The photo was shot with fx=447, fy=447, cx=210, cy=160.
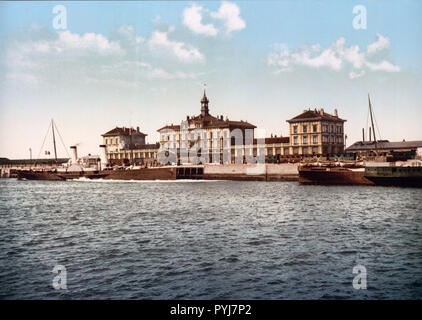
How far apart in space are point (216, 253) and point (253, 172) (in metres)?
64.6

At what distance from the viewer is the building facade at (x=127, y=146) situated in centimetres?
13612

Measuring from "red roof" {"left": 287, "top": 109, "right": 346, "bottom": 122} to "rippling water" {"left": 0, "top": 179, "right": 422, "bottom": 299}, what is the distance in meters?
70.0

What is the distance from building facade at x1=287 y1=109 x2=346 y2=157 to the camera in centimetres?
10388

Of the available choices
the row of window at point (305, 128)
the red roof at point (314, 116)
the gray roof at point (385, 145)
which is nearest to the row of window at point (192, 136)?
the row of window at point (305, 128)

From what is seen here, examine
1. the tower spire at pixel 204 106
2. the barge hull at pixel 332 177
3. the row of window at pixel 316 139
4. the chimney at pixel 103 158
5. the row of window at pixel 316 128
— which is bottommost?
the barge hull at pixel 332 177

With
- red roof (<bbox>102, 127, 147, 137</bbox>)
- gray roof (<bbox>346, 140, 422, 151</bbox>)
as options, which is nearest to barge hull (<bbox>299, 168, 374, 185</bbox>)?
gray roof (<bbox>346, 140, 422, 151</bbox>)

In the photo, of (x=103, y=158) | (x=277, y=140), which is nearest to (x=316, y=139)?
(x=277, y=140)

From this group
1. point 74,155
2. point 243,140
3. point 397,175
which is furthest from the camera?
point 243,140

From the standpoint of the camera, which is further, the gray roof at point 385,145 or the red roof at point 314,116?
the red roof at point 314,116

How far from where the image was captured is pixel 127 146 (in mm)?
143000

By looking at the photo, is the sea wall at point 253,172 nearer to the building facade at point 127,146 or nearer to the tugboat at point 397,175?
the tugboat at point 397,175

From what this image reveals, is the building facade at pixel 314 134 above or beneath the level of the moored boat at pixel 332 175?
above

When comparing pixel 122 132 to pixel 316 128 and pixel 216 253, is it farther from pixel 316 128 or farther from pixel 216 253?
pixel 216 253

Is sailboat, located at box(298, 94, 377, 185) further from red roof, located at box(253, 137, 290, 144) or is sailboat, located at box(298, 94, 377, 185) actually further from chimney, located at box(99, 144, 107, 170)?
chimney, located at box(99, 144, 107, 170)
